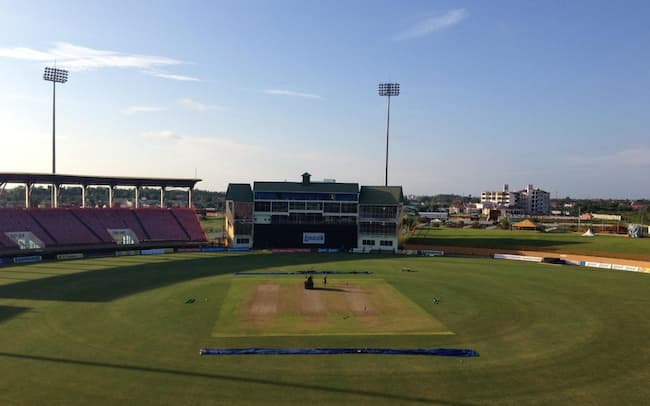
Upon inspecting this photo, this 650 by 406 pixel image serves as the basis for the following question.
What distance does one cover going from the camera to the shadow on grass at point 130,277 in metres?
45.8

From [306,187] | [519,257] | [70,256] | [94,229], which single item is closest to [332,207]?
[306,187]

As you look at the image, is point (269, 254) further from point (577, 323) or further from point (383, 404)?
point (383, 404)

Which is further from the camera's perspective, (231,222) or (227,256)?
(231,222)

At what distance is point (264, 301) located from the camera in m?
44.2

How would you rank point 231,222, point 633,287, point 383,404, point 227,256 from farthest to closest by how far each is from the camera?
1. point 231,222
2. point 227,256
3. point 633,287
4. point 383,404

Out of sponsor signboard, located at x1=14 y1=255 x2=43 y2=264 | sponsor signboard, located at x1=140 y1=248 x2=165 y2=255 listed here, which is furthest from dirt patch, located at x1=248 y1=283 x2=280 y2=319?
sponsor signboard, located at x1=14 y1=255 x2=43 y2=264

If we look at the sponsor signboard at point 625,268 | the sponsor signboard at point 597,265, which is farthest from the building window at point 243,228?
the sponsor signboard at point 625,268

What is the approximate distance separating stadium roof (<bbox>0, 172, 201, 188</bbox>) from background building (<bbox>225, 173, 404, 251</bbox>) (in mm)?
16770

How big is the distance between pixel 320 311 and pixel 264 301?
6.76m

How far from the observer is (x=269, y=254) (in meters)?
83.1

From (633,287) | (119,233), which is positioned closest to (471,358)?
(633,287)

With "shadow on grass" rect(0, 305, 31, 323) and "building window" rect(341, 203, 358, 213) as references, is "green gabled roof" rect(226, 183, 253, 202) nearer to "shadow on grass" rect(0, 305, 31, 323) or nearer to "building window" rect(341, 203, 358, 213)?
"building window" rect(341, 203, 358, 213)

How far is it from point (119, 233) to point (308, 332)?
2537 inches

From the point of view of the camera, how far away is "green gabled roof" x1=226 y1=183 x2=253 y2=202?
91.0 meters
